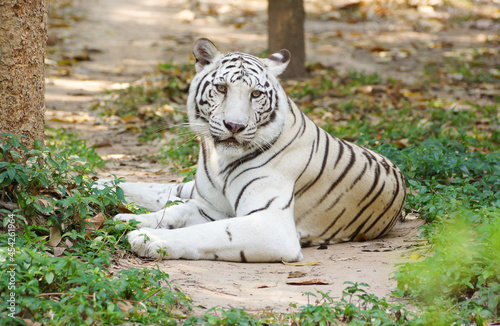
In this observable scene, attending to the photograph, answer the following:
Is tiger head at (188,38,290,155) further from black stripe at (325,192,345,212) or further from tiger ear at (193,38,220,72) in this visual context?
black stripe at (325,192,345,212)

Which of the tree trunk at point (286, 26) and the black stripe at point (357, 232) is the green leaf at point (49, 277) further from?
the tree trunk at point (286, 26)

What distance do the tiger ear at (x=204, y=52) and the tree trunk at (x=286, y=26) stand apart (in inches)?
172

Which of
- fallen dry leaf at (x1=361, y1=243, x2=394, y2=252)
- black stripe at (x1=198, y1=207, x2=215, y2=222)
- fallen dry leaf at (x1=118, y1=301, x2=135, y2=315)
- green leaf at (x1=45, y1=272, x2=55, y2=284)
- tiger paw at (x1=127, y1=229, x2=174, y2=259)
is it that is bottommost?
fallen dry leaf at (x1=361, y1=243, x2=394, y2=252)

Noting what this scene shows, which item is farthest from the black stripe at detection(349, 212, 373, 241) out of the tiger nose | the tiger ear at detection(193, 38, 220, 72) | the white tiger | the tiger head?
the tiger ear at detection(193, 38, 220, 72)

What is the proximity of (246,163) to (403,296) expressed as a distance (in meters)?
1.32

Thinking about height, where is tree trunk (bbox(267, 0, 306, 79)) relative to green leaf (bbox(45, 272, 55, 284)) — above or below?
above

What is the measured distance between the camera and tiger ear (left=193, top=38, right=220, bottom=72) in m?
3.85

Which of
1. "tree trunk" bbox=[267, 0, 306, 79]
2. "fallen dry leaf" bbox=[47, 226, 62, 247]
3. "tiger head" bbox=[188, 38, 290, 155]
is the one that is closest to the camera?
"fallen dry leaf" bbox=[47, 226, 62, 247]

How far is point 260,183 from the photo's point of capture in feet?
11.9

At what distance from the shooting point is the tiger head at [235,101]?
11.7ft

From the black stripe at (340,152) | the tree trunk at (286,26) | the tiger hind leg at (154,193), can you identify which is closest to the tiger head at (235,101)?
the black stripe at (340,152)

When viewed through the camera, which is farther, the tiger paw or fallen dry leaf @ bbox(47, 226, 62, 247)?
the tiger paw

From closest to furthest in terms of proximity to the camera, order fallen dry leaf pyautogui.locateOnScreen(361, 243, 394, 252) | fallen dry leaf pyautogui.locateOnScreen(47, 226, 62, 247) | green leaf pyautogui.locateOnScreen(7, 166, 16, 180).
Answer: green leaf pyautogui.locateOnScreen(7, 166, 16, 180) → fallen dry leaf pyautogui.locateOnScreen(47, 226, 62, 247) → fallen dry leaf pyautogui.locateOnScreen(361, 243, 394, 252)

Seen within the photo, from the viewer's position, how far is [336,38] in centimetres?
1111
